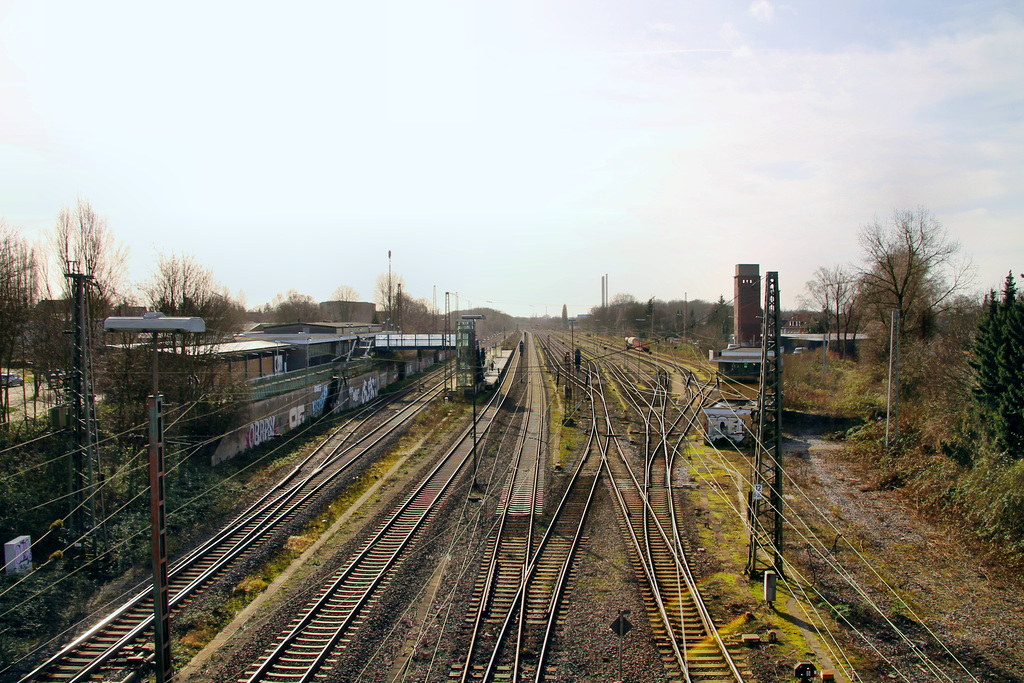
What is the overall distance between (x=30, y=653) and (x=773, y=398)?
48.1 ft

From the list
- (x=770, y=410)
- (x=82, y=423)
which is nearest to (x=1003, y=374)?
(x=770, y=410)

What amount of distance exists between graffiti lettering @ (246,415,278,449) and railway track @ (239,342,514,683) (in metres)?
8.53

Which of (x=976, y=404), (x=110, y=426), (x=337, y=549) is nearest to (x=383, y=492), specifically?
(x=337, y=549)

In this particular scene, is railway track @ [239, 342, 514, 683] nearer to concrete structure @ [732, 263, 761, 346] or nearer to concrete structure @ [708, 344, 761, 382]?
concrete structure @ [708, 344, 761, 382]

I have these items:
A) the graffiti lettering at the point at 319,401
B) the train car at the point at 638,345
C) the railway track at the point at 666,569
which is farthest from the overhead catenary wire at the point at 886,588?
the train car at the point at 638,345

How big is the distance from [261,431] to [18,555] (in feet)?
37.8

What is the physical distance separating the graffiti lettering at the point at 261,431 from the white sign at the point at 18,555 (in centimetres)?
1014

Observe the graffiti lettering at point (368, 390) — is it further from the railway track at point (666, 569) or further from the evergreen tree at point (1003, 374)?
the evergreen tree at point (1003, 374)

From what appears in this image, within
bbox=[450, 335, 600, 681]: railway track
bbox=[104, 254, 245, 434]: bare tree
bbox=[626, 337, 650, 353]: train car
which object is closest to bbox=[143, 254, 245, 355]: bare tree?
bbox=[104, 254, 245, 434]: bare tree

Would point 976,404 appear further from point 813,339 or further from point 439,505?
point 813,339

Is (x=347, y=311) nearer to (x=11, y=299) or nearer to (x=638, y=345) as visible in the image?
(x=638, y=345)

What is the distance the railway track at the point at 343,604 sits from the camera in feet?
30.8

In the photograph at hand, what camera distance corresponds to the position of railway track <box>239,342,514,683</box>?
9375 mm

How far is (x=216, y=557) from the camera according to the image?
1320 centimetres
